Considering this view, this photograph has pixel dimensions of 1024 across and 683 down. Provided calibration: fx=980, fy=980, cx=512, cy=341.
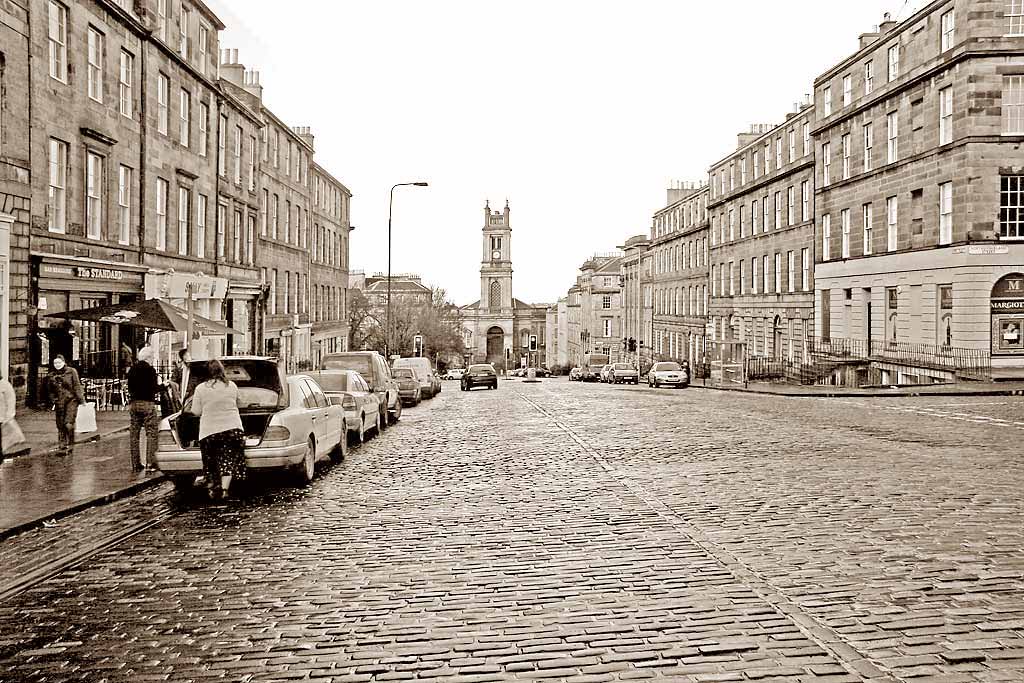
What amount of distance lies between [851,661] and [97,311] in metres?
19.0

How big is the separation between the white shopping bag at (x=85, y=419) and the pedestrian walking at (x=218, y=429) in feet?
23.7

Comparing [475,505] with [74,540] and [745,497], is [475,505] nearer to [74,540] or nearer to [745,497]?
[745,497]

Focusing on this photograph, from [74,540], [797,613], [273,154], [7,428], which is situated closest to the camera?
[797,613]

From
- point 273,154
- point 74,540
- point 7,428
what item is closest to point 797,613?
point 74,540

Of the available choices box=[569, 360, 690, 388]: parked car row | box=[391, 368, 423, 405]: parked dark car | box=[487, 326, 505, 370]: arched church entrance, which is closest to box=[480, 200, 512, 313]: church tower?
box=[487, 326, 505, 370]: arched church entrance

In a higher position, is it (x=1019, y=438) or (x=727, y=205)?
(x=727, y=205)

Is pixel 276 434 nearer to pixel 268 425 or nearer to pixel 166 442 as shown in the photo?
pixel 268 425

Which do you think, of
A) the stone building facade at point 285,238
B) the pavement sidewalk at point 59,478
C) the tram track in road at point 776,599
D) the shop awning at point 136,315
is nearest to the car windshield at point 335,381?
the pavement sidewalk at point 59,478

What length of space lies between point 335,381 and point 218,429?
299 inches

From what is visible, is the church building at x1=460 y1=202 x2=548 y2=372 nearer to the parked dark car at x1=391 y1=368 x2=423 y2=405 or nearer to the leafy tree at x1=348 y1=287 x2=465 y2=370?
the leafy tree at x1=348 y1=287 x2=465 y2=370

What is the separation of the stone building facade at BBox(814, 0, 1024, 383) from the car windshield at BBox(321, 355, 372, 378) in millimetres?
23783

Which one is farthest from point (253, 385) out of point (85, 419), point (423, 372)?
point (423, 372)

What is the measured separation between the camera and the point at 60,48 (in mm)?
23828

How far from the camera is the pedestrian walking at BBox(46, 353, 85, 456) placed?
15125 millimetres
